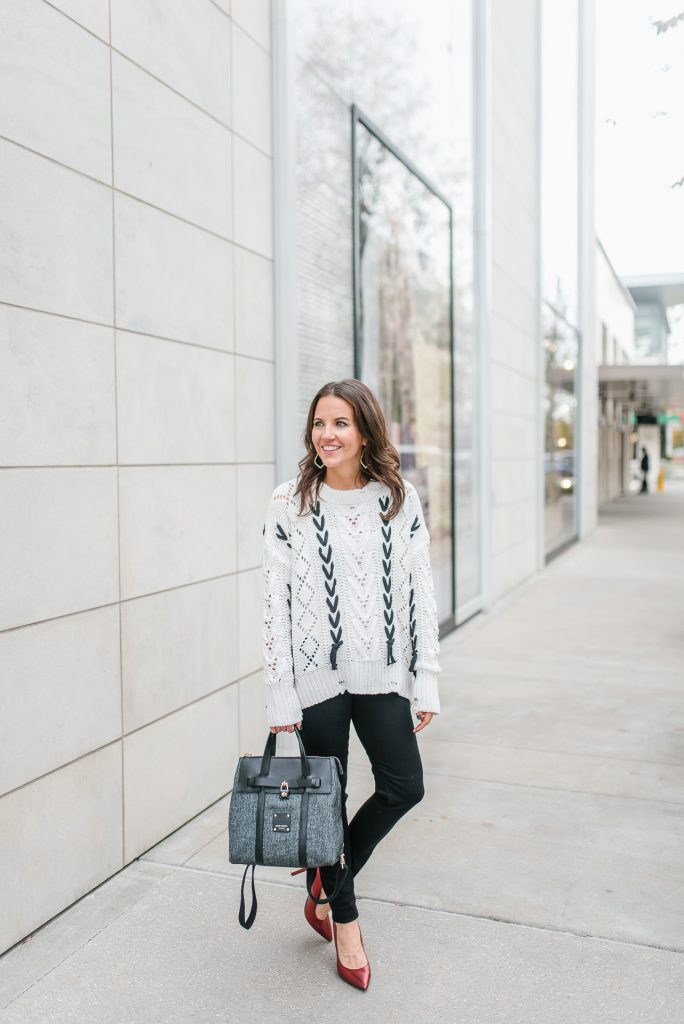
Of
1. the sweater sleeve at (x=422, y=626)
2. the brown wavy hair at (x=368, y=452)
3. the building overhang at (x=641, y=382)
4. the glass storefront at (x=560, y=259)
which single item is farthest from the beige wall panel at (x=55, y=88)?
the building overhang at (x=641, y=382)

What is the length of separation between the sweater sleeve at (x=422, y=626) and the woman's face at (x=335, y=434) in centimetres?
25

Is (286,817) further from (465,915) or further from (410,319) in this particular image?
(410,319)

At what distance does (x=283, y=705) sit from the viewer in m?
3.02

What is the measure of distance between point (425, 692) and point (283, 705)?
45 cm

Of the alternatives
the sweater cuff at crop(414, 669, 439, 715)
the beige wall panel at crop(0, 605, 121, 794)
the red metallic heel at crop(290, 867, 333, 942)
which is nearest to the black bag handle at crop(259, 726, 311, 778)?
the sweater cuff at crop(414, 669, 439, 715)

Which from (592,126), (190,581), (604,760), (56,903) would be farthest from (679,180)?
(592,126)

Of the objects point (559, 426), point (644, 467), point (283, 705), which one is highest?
point (559, 426)

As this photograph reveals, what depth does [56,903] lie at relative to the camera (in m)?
3.53

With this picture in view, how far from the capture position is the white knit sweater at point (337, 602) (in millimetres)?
3033

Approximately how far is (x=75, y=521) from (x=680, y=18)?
17.5ft

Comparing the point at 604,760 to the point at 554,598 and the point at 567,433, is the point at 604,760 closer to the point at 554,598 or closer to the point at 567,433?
the point at 554,598

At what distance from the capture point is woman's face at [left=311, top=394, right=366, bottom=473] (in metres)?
3.01

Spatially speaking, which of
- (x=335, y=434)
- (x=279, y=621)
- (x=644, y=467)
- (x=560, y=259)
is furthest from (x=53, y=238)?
(x=644, y=467)

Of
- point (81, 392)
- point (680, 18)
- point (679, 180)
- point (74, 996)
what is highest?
point (680, 18)
